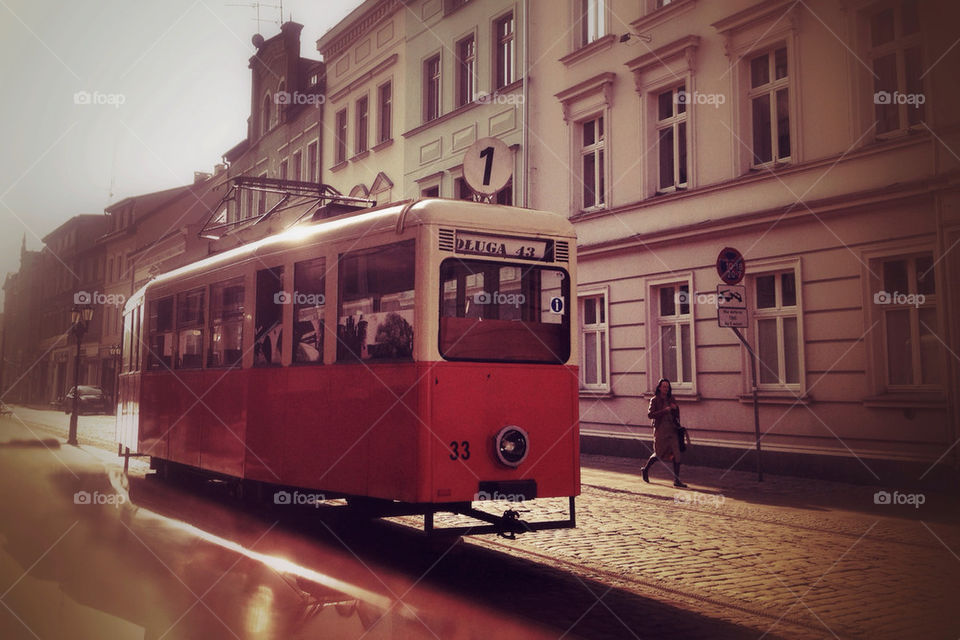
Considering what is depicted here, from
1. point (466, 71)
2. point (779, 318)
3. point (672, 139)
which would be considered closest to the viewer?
point (779, 318)

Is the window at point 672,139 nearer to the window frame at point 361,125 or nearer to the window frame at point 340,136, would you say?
the window frame at point 361,125

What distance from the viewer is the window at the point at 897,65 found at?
13.1m

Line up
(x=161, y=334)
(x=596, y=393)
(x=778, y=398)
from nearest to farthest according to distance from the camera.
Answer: (x=161, y=334)
(x=778, y=398)
(x=596, y=393)

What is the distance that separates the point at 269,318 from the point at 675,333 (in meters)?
10.3

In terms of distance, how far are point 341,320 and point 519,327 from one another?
1.66 meters

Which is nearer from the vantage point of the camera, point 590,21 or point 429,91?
point 590,21

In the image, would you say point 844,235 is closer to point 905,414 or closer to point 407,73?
point 905,414

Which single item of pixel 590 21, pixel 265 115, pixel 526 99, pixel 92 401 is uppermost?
pixel 265 115

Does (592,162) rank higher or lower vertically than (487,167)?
higher

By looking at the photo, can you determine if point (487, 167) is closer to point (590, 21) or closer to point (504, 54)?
point (590, 21)

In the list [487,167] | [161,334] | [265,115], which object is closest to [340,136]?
[265,115]

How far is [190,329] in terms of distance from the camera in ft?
36.8

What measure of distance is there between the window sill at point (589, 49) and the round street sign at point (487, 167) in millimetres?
11025

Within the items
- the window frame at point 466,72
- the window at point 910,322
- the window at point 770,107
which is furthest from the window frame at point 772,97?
the window frame at point 466,72
